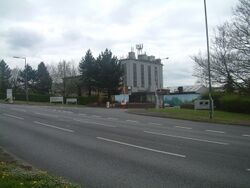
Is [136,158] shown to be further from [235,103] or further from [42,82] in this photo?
[42,82]

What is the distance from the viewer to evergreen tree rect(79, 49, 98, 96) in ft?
254

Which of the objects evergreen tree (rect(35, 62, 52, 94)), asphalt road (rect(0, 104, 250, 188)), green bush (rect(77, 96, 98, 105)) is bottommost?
asphalt road (rect(0, 104, 250, 188))

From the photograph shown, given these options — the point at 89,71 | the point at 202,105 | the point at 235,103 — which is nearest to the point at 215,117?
the point at 235,103

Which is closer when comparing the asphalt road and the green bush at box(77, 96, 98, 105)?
the asphalt road

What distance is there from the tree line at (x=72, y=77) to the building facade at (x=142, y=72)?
1405cm

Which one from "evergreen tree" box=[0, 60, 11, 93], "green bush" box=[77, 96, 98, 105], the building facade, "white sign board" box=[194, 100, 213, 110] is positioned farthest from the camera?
"evergreen tree" box=[0, 60, 11, 93]

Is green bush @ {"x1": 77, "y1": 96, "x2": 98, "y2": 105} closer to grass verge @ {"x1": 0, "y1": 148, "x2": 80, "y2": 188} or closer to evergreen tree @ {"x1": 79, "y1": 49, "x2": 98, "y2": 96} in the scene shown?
evergreen tree @ {"x1": 79, "y1": 49, "x2": 98, "y2": 96}

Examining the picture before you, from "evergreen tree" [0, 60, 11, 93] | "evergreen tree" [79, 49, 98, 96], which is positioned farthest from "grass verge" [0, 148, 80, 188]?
"evergreen tree" [0, 60, 11, 93]

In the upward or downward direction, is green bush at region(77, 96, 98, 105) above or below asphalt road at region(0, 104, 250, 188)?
above

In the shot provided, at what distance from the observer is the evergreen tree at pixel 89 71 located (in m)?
77.5

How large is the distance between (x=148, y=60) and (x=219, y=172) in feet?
353

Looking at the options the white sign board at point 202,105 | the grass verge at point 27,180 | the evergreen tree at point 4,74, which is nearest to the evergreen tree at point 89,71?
the evergreen tree at point 4,74

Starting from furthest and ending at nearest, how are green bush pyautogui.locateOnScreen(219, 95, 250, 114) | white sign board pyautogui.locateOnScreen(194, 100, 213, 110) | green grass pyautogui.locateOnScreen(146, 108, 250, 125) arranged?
white sign board pyautogui.locateOnScreen(194, 100, 213, 110), green bush pyautogui.locateOnScreen(219, 95, 250, 114), green grass pyautogui.locateOnScreen(146, 108, 250, 125)

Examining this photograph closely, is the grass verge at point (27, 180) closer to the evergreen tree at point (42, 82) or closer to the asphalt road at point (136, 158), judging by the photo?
the asphalt road at point (136, 158)
